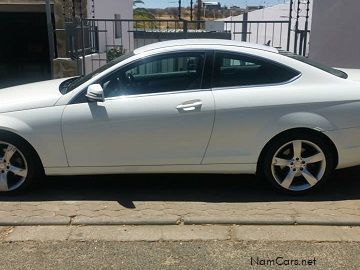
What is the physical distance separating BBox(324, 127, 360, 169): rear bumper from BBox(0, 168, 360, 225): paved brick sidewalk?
40 cm

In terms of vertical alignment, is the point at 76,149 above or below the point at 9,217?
above

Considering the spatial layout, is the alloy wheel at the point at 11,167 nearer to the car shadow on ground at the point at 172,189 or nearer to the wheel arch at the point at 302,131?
the car shadow on ground at the point at 172,189

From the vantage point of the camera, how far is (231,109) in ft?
15.3

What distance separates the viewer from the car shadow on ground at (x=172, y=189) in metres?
4.89

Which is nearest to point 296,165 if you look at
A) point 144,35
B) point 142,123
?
point 142,123

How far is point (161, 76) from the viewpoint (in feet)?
16.5

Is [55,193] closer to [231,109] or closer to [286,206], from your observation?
[231,109]

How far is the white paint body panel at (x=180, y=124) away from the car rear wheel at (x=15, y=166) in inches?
4.6

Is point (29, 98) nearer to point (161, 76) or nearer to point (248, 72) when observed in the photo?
point (161, 76)

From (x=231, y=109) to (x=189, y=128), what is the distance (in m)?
0.43

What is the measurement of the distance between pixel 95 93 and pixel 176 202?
1.29 metres

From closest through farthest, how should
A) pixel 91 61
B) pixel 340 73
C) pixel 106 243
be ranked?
pixel 106 243
pixel 340 73
pixel 91 61

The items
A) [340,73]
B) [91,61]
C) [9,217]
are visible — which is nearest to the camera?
[9,217]

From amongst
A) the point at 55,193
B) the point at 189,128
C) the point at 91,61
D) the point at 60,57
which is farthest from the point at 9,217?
the point at 91,61
